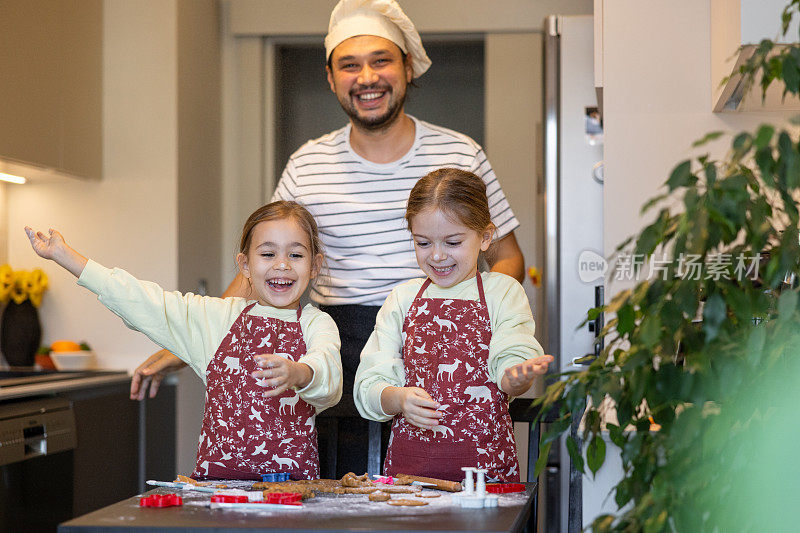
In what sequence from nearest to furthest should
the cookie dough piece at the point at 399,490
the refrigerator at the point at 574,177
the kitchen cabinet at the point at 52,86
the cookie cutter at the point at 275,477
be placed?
the cookie dough piece at the point at 399,490 → the cookie cutter at the point at 275,477 → the kitchen cabinet at the point at 52,86 → the refrigerator at the point at 574,177

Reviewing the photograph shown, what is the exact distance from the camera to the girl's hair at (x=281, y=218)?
1745mm

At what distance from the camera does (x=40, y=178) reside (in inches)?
131

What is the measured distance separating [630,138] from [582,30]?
117 centimetres

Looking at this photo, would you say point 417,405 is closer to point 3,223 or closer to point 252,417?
point 252,417

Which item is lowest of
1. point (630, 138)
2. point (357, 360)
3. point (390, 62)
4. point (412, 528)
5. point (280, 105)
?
point (412, 528)

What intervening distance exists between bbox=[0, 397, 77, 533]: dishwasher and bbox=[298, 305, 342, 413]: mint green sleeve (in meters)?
1.23

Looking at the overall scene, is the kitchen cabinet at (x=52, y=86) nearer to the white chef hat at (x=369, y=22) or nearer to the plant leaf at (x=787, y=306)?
the white chef hat at (x=369, y=22)

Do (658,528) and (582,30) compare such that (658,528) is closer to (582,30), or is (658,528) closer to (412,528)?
(412,528)

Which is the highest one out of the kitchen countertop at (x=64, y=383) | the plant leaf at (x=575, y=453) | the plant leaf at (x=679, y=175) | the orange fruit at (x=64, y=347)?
the plant leaf at (x=679, y=175)

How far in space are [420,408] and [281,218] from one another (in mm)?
512

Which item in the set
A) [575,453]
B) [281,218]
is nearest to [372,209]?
[281,218]

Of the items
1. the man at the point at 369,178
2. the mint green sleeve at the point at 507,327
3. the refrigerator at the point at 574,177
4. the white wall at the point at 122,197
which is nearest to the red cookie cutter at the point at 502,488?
the mint green sleeve at the point at 507,327

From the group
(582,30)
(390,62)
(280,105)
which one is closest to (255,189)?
(280,105)

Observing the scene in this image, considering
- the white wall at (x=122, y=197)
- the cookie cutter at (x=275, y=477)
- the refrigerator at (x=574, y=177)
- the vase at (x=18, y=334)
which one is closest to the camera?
the cookie cutter at (x=275, y=477)
